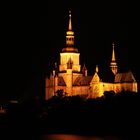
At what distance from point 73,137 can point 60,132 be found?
281 inches

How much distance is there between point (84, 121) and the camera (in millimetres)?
190250

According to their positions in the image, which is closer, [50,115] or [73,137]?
[73,137]

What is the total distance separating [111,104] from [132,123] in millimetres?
10822

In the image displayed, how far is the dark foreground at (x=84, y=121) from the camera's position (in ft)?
603

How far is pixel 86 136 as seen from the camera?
597 feet

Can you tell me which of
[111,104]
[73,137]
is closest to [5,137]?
[73,137]

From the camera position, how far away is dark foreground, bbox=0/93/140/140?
18375 centimetres

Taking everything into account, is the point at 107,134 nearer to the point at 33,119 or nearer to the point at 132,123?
the point at 132,123

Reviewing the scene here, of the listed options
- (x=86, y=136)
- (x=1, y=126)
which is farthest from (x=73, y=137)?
(x=1, y=126)

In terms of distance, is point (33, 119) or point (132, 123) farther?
point (33, 119)

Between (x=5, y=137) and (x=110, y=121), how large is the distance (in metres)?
13.8

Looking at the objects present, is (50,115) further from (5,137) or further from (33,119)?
(5,137)

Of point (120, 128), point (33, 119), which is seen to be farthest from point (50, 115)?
point (120, 128)

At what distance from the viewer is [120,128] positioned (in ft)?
604
